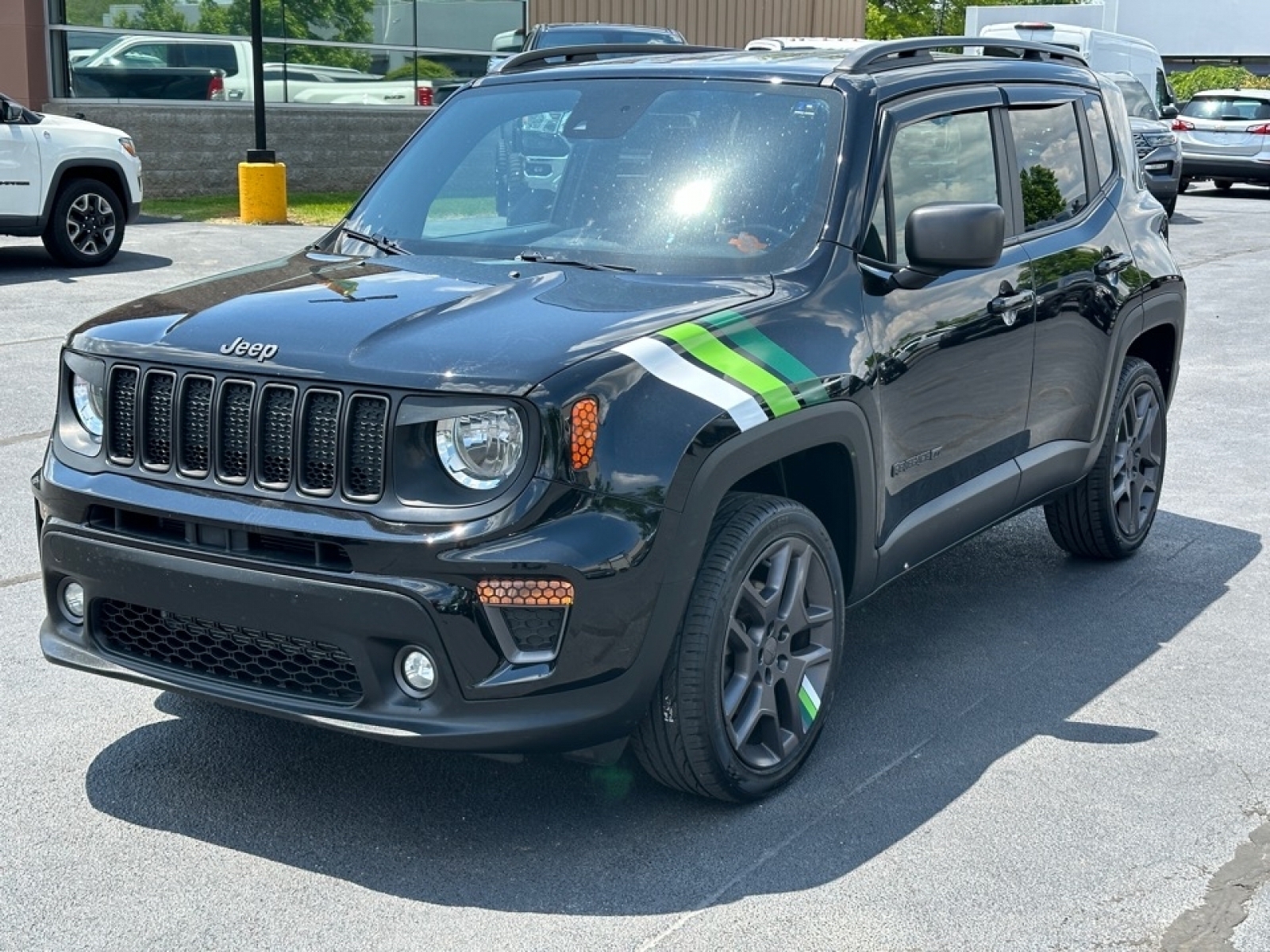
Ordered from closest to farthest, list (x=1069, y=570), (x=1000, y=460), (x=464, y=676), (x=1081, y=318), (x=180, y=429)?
(x=464, y=676), (x=180, y=429), (x=1000, y=460), (x=1081, y=318), (x=1069, y=570)

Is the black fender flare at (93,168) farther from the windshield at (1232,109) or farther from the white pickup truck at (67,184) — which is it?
the windshield at (1232,109)

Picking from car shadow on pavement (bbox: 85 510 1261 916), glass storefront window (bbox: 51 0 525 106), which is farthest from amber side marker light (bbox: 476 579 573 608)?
glass storefront window (bbox: 51 0 525 106)

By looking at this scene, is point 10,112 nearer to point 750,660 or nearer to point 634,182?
point 634,182

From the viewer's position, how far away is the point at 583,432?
A: 354 centimetres

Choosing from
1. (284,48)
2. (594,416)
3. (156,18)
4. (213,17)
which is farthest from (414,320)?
(284,48)

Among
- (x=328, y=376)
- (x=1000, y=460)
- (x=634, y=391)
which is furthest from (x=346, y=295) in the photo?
(x=1000, y=460)

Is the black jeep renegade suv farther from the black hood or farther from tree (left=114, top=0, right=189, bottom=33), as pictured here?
tree (left=114, top=0, right=189, bottom=33)

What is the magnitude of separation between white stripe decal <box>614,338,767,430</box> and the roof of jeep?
4.34ft

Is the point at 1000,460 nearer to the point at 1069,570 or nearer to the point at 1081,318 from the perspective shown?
the point at 1081,318

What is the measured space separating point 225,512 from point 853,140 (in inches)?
80.4

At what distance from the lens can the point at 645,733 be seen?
387cm

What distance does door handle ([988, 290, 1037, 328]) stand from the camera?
5.01m

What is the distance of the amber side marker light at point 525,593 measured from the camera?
3482 millimetres

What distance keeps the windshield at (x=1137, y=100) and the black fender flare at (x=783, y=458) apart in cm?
1826
